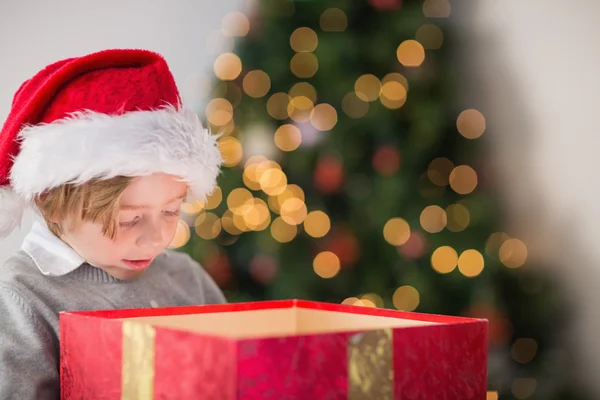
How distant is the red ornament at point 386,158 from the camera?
2.41 metres

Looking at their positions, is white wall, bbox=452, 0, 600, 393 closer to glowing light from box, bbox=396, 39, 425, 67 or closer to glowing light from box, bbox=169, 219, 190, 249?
glowing light from box, bbox=396, 39, 425, 67

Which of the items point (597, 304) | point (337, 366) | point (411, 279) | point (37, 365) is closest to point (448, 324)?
point (337, 366)

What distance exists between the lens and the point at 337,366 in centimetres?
65

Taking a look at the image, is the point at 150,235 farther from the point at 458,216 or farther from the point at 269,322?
the point at 458,216

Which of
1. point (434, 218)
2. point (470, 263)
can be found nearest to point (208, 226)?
point (434, 218)

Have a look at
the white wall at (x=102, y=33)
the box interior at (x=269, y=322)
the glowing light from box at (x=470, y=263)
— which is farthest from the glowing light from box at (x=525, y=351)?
the box interior at (x=269, y=322)

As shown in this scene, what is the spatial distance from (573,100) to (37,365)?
2408 mm

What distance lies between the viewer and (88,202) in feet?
3.53

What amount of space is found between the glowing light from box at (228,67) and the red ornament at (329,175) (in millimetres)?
432

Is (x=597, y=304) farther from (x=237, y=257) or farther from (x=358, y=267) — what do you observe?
(x=237, y=257)

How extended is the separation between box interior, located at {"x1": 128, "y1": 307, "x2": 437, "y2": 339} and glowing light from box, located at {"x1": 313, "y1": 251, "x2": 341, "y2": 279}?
4.50 feet

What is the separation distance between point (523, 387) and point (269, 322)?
1823 millimetres

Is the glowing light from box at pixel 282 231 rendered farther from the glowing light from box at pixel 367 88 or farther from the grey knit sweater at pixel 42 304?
the grey knit sweater at pixel 42 304

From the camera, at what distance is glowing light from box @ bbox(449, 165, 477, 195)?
2.50 m
